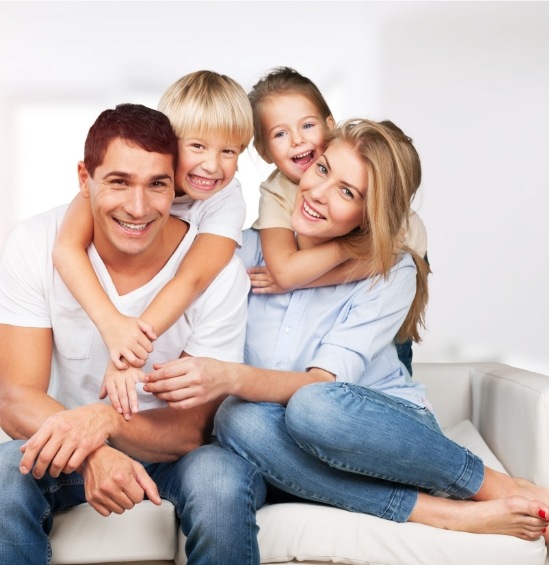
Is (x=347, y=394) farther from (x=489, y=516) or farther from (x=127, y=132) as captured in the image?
(x=127, y=132)

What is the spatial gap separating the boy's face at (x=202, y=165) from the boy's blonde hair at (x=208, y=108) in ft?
0.06

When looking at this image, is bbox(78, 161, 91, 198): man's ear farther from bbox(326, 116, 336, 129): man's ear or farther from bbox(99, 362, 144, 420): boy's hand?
bbox(326, 116, 336, 129): man's ear

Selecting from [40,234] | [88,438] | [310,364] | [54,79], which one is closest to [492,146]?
[54,79]

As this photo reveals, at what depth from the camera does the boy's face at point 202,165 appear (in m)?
2.23

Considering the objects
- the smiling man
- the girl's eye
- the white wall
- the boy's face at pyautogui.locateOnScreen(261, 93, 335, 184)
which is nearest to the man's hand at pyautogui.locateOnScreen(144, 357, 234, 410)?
the smiling man

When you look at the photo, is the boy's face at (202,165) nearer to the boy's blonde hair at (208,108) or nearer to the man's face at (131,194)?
the boy's blonde hair at (208,108)

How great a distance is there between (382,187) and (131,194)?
0.56 metres

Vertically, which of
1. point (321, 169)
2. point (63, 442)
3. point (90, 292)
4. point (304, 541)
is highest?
point (321, 169)

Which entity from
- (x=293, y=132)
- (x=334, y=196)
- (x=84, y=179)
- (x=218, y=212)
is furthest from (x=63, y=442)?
(x=293, y=132)

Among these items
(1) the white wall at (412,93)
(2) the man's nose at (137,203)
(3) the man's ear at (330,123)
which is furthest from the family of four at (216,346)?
(1) the white wall at (412,93)

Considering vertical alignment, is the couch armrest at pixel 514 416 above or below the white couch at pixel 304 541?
above

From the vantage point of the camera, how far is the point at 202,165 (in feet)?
7.32

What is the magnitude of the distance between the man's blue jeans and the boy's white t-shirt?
515 mm

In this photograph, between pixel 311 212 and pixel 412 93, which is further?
pixel 412 93
